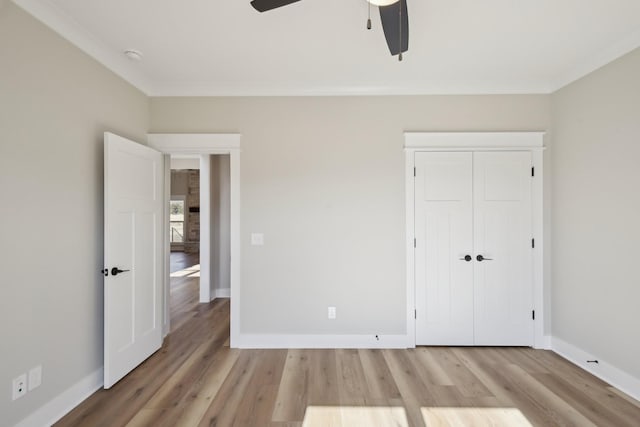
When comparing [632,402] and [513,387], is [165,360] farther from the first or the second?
[632,402]

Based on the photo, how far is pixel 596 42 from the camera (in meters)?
2.33

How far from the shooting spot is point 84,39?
7.30 ft

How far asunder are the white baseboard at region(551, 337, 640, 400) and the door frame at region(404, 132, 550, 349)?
0.45 feet

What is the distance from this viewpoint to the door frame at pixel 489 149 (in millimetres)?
3033

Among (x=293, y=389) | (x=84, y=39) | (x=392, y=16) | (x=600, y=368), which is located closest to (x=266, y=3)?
(x=392, y=16)

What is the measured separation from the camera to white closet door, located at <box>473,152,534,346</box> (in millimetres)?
3043

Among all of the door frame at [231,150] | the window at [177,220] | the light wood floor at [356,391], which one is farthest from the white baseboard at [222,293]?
the window at [177,220]

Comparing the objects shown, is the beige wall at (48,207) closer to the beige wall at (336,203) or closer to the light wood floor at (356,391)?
the light wood floor at (356,391)

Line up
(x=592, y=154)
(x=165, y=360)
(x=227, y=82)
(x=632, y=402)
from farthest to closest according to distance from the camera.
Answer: (x=227, y=82) < (x=165, y=360) < (x=592, y=154) < (x=632, y=402)

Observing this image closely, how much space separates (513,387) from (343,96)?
2.97 metres

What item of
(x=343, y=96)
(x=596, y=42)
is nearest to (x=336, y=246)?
(x=343, y=96)

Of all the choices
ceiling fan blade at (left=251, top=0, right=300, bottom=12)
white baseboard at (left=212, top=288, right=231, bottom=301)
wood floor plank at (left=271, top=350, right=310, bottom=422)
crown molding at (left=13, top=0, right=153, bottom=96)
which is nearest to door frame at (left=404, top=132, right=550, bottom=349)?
wood floor plank at (left=271, top=350, right=310, bottom=422)

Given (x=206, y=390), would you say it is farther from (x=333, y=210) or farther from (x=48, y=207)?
(x=333, y=210)

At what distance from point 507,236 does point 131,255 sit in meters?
3.58
